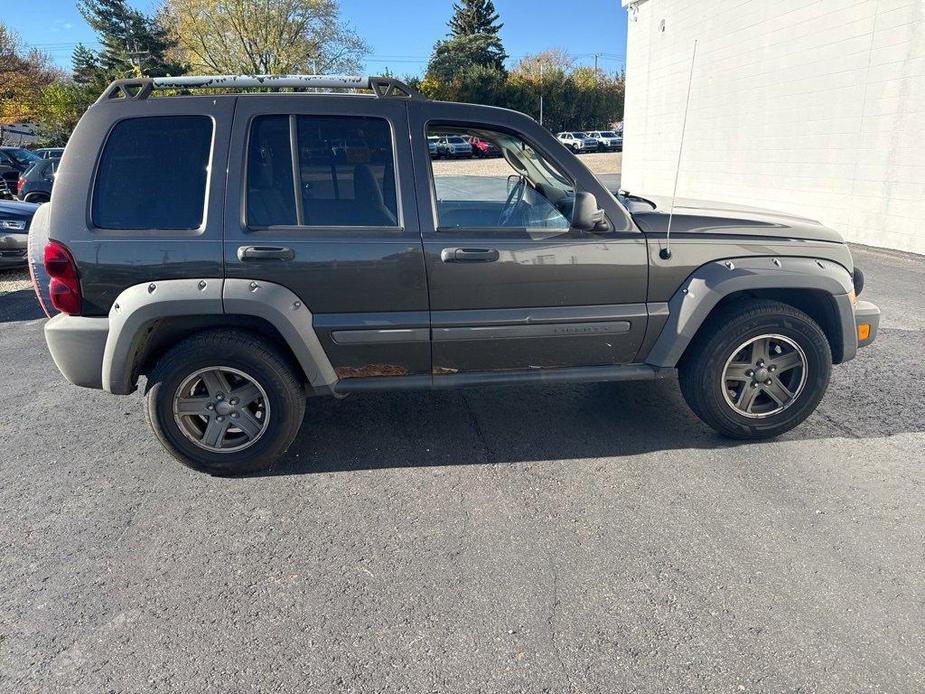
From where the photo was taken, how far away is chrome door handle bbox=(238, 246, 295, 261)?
9.96 ft

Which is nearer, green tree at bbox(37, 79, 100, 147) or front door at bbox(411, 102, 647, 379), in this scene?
front door at bbox(411, 102, 647, 379)

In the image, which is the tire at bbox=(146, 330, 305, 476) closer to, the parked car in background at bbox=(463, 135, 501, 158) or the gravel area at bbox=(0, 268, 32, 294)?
the parked car in background at bbox=(463, 135, 501, 158)

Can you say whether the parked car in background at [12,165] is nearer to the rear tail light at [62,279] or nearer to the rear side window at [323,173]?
the rear tail light at [62,279]

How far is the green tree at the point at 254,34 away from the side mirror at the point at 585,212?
44.2m

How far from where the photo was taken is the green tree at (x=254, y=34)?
41.5 m

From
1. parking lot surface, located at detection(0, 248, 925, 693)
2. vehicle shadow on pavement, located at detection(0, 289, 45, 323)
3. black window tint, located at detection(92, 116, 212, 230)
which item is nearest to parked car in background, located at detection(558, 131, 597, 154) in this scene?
vehicle shadow on pavement, located at detection(0, 289, 45, 323)

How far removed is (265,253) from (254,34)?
47.0 meters

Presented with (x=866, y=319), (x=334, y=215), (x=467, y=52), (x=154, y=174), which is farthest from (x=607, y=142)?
(x=154, y=174)

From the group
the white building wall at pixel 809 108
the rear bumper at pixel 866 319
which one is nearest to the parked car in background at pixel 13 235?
the rear bumper at pixel 866 319

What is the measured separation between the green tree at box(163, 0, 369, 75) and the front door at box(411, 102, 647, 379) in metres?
43.8

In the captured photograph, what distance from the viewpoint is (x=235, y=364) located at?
3.19 m

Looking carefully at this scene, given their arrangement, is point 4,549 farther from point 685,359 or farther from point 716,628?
point 685,359

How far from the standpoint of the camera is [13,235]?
835 cm

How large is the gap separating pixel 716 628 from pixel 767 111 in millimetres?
11721
